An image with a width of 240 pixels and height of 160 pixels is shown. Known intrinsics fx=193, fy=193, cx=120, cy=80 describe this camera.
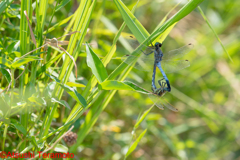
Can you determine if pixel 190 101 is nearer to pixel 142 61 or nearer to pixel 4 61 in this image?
pixel 142 61

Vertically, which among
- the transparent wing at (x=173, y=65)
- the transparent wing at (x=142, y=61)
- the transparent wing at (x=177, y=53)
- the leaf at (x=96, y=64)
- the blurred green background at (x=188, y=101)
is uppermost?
the leaf at (x=96, y=64)

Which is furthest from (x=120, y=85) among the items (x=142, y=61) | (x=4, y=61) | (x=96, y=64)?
(x=142, y=61)

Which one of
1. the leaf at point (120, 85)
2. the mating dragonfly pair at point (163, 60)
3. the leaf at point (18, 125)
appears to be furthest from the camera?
the mating dragonfly pair at point (163, 60)

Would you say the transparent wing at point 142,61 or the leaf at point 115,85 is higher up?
the leaf at point 115,85

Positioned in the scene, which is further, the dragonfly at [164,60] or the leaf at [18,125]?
the dragonfly at [164,60]

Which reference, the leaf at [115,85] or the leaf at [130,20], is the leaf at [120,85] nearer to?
the leaf at [115,85]

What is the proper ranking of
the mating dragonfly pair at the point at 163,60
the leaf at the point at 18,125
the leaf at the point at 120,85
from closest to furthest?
the leaf at the point at 120,85 < the leaf at the point at 18,125 < the mating dragonfly pair at the point at 163,60

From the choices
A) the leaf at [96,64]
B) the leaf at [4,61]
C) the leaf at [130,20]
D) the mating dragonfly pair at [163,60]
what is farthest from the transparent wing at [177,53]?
the leaf at [4,61]
